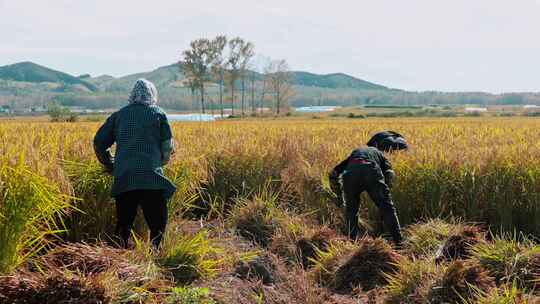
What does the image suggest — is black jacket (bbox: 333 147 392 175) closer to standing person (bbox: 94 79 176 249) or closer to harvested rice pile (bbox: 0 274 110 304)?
standing person (bbox: 94 79 176 249)

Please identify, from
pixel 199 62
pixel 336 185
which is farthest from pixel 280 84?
pixel 336 185

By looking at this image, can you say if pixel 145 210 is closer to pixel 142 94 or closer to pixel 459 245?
pixel 142 94

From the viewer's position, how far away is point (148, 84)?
5711mm

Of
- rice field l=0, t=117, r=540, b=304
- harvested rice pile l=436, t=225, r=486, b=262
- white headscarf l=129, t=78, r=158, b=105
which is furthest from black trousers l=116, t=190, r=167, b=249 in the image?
harvested rice pile l=436, t=225, r=486, b=262

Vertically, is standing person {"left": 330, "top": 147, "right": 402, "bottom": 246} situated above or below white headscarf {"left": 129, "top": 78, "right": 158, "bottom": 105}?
below

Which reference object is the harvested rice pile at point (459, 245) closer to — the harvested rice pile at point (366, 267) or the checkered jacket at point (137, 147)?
the harvested rice pile at point (366, 267)

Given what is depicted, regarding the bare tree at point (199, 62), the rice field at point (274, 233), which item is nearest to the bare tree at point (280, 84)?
the bare tree at point (199, 62)

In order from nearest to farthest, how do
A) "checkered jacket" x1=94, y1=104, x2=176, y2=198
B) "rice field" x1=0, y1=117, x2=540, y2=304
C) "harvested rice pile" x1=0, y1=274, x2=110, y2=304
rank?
"harvested rice pile" x1=0, y1=274, x2=110, y2=304, "rice field" x1=0, y1=117, x2=540, y2=304, "checkered jacket" x1=94, y1=104, x2=176, y2=198

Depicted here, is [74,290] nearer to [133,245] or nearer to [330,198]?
[133,245]

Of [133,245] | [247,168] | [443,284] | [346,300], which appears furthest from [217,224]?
[443,284]

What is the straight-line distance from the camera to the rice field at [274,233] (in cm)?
432

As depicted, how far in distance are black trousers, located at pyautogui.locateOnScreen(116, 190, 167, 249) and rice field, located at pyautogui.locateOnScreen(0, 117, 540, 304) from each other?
212 mm

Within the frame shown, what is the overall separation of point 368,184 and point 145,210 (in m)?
2.84

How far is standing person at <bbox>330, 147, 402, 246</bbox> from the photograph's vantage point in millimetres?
7000
